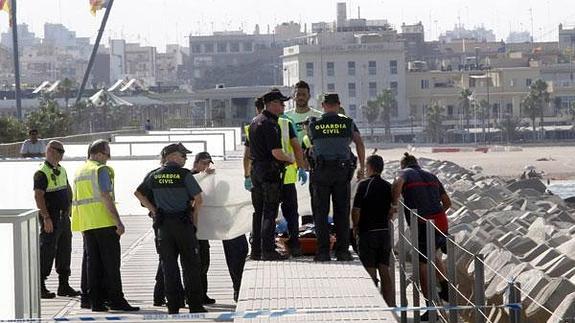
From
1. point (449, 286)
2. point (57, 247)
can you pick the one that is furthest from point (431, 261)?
point (57, 247)

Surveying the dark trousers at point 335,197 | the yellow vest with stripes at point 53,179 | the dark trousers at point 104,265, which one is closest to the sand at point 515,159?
the yellow vest with stripes at point 53,179

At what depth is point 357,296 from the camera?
11.5 meters

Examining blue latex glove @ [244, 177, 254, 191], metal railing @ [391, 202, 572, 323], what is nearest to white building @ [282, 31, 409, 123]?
blue latex glove @ [244, 177, 254, 191]

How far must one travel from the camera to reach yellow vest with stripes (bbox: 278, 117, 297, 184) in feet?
46.1

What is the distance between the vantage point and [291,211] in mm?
14320

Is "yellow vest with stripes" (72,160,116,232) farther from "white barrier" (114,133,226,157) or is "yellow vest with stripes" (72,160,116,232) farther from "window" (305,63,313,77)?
"window" (305,63,313,77)

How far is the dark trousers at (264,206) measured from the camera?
1385 centimetres

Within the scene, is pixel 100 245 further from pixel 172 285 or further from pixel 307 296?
pixel 307 296

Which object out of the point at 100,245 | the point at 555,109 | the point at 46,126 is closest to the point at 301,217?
the point at 100,245

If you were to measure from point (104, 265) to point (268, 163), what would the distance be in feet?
5.19

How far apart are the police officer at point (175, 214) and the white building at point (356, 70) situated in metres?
142

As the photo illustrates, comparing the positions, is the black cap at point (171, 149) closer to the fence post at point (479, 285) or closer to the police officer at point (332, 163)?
the police officer at point (332, 163)

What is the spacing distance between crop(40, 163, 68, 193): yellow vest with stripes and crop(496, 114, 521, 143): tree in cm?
12875

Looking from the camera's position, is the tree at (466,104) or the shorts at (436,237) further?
the tree at (466,104)
